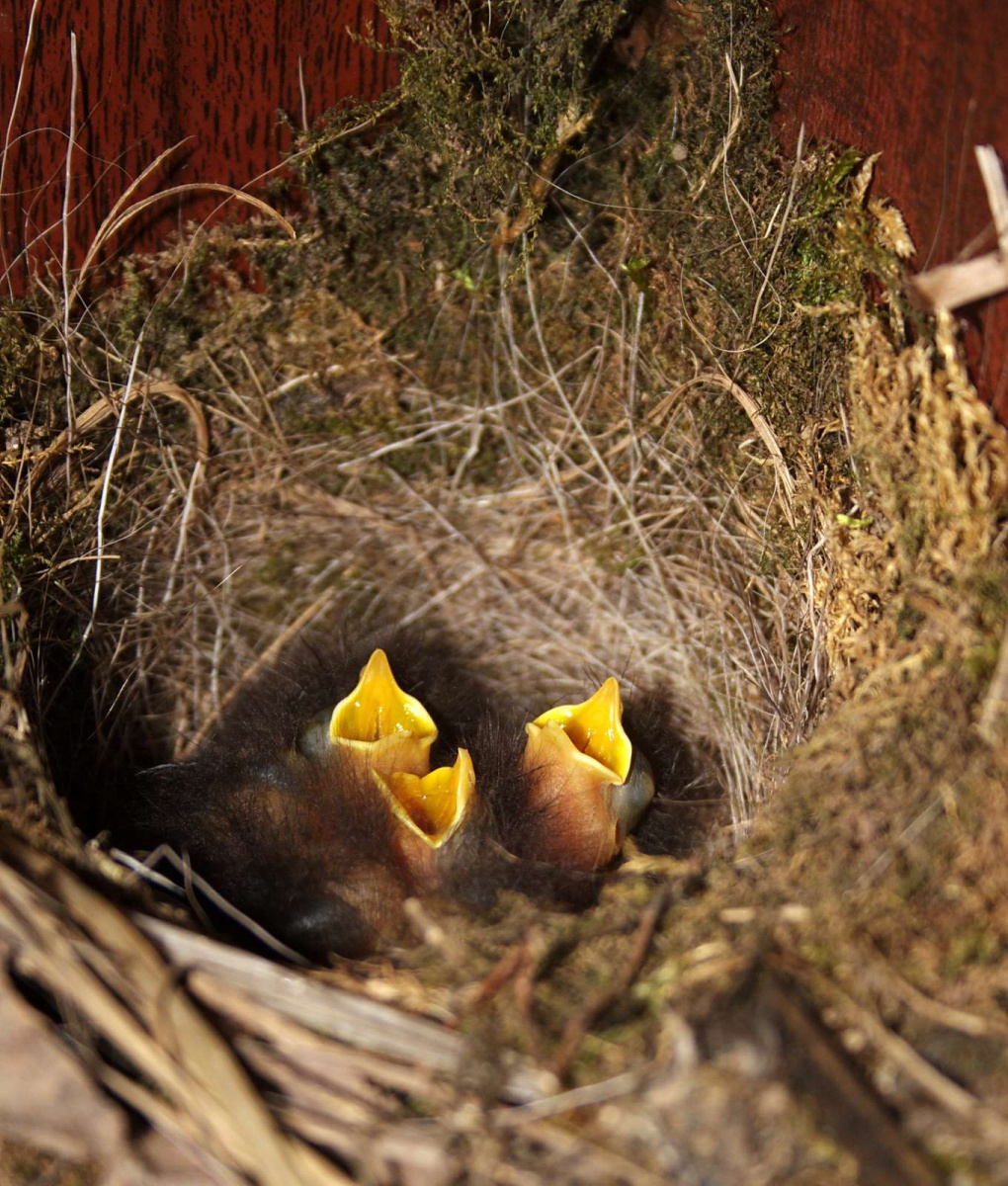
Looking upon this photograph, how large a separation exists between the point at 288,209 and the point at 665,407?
22.3 inches

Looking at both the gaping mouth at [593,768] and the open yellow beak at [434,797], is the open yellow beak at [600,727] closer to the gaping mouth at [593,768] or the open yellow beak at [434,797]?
the gaping mouth at [593,768]

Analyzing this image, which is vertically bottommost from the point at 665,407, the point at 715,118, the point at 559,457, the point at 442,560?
the point at 442,560

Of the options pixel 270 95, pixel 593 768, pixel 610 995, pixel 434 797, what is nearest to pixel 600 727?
pixel 593 768

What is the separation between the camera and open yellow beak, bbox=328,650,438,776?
123 centimetres

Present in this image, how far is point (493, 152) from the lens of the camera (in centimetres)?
124

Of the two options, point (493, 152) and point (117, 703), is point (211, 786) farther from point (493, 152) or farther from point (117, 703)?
point (493, 152)

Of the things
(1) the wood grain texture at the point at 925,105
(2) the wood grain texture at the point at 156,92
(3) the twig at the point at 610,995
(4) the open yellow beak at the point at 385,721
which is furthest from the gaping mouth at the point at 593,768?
(2) the wood grain texture at the point at 156,92

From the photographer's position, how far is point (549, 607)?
155cm

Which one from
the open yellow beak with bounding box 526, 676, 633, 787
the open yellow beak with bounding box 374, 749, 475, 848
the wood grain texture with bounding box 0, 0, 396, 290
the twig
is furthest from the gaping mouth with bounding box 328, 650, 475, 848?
the wood grain texture with bounding box 0, 0, 396, 290

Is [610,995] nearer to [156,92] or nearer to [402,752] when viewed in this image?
[402,752]

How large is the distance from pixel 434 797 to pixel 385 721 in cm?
14

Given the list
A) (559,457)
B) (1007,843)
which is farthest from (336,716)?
(1007,843)

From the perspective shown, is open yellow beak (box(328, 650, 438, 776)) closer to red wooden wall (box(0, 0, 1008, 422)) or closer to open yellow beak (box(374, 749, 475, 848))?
open yellow beak (box(374, 749, 475, 848))

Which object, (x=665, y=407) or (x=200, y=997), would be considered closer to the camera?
(x=200, y=997)
